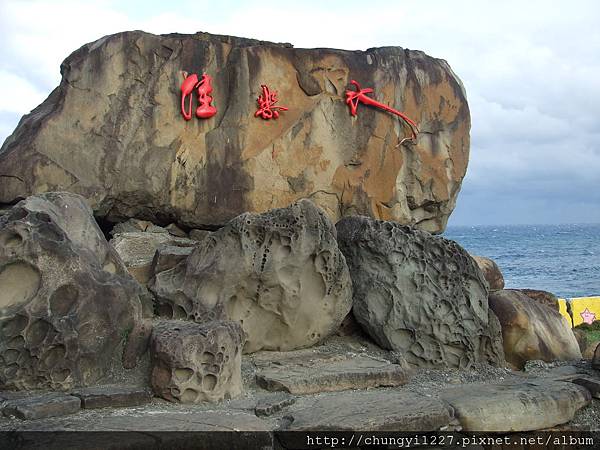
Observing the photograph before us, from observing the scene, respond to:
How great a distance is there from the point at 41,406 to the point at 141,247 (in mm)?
2892

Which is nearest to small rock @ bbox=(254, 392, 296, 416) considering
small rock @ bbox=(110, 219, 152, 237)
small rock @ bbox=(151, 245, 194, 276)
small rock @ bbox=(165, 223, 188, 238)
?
small rock @ bbox=(151, 245, 194, 276)

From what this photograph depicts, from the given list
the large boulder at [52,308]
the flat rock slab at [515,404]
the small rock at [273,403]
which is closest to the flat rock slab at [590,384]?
the flat rock slab at [515,404]

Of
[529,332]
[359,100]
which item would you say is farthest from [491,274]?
[359,100]

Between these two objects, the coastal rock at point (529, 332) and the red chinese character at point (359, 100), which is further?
the red chinese character at point (359, 100)

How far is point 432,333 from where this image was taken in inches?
241

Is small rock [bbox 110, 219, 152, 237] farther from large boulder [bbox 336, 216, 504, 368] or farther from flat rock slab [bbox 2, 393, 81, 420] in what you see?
flat rock slab [bbox 2, 393, 81, 420]

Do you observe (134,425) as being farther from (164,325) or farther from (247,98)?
(247,98)

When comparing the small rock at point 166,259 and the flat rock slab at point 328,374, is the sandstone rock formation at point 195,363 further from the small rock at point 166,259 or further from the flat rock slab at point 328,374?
the small rock at point 166,259

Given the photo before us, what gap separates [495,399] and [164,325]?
259cm

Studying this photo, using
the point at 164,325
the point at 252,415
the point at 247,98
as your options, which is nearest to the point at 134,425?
the point at 252,415

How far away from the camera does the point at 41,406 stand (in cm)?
406

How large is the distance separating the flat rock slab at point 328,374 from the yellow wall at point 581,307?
875 cm

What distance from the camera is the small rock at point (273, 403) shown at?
4.42 meters

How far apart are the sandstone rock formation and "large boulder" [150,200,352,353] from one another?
0.87 metres
